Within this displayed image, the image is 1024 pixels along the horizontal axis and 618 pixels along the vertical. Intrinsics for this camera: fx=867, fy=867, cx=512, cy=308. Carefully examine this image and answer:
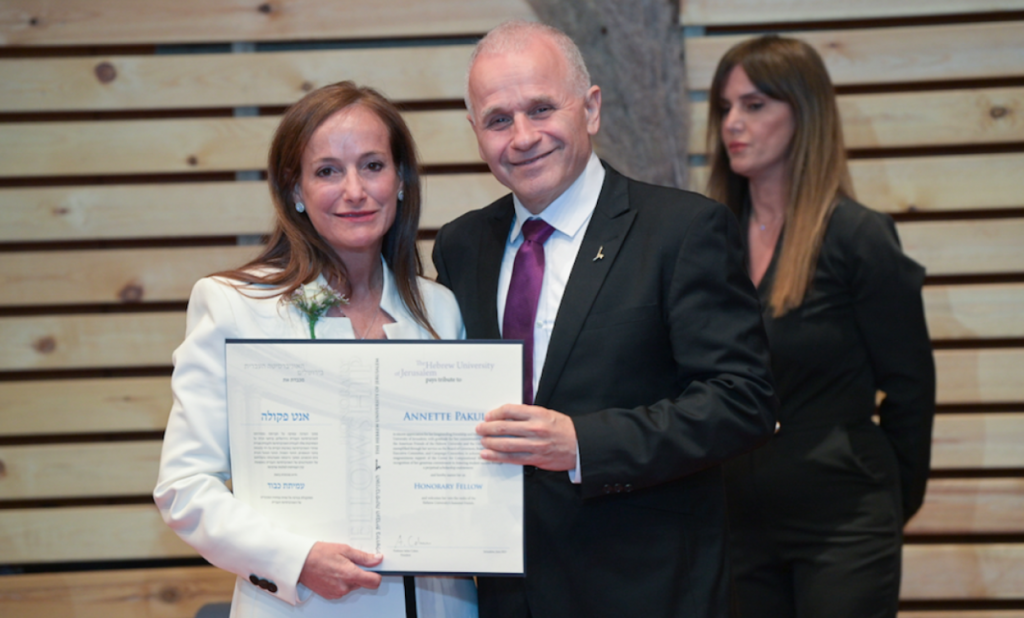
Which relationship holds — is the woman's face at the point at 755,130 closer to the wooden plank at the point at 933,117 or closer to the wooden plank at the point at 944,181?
the wooden plank at the point at 933,117

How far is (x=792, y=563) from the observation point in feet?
7.63

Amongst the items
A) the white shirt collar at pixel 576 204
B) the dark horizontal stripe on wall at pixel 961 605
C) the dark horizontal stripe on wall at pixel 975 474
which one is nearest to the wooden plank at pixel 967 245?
the dark horizontal stripe on wall at pixel 975 474

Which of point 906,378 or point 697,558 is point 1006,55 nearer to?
point 906,378

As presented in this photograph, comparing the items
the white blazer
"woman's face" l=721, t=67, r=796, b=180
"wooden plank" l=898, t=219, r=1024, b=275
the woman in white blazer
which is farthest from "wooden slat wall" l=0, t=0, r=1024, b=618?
the white blazer

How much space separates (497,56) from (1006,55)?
2.23 m

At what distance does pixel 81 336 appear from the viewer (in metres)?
3.28

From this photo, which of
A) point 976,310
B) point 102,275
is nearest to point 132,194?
point 102,275

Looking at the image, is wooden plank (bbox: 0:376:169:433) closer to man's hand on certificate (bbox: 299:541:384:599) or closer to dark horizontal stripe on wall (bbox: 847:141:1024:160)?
man's hand on certificate (bbox: 299:541:384:599)

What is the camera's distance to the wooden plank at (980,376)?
3160 mm

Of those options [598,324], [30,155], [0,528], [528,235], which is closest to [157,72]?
[30,155]

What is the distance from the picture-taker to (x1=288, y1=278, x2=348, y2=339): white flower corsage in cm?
180

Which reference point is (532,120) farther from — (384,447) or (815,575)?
(815,575)

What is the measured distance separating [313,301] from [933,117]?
2.46 meters

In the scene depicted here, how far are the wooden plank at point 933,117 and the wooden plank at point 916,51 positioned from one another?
0.21 feet
